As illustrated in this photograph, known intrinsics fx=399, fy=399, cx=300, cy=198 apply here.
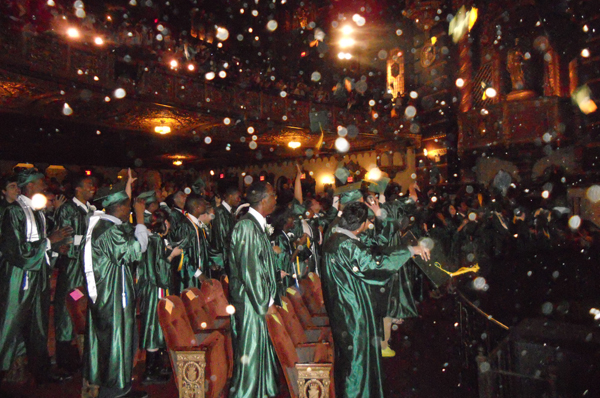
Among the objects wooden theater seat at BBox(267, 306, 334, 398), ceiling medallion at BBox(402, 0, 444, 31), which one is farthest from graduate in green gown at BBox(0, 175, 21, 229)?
ceiling medallion at BBox(402, 0, 444, 31)

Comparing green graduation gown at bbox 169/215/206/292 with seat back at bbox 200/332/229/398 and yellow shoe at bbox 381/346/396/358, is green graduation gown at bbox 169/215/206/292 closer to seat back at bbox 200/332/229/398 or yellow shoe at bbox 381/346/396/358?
seat back at bbox 200/332/229/398

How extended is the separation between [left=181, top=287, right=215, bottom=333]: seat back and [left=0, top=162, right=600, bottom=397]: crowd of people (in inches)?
18.8

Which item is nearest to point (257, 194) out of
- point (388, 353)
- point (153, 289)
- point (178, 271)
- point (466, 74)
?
point (153, 289)

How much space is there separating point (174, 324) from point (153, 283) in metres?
1.45

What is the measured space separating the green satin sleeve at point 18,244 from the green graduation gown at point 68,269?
42 cm

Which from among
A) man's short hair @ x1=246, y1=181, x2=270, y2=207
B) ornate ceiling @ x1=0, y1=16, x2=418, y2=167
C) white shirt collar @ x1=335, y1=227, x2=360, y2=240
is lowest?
white shirt collar @ x1=335, y1=227, x2=360, y2=240

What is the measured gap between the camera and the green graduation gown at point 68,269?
4629 mm

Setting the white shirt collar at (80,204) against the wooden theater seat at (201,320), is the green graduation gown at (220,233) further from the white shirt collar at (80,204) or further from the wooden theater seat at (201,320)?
the wooden theater seat at (201,320)

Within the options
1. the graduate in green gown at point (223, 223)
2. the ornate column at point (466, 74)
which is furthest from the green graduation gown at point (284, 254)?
the ornate column at point (466, 74)

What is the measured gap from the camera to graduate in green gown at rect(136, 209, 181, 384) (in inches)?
169

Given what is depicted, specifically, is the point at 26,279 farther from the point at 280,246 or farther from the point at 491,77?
the point at 491,77

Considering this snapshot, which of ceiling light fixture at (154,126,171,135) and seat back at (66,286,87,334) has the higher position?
ceiling light fixture at (154,126,171,135)

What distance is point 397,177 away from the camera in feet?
52.5

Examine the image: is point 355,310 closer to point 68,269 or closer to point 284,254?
point 284,254
